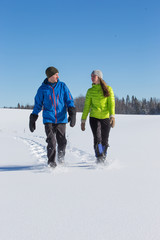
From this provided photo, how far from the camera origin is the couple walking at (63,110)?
407 cm

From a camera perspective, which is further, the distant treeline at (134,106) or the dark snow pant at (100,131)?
the distant treeline at (134,106)

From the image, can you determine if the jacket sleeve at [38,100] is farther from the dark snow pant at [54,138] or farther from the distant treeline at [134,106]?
the distant treeline at [134,106]

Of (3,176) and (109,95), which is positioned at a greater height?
(109,95)

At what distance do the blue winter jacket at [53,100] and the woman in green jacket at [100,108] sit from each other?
49 centimetres

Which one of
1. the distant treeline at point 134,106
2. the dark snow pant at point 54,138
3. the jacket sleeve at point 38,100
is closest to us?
the dark snow pant at point 54,138

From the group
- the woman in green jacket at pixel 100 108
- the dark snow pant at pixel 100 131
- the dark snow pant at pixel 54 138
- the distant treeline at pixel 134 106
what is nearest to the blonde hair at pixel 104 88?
the woman in green jacket at pixel 100 108

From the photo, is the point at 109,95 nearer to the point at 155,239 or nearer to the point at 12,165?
the point at 12,165

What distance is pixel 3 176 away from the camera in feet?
11.7

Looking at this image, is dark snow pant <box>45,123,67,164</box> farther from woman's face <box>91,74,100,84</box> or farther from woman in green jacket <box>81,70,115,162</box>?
woman's face <box>91,74,100,84</box>

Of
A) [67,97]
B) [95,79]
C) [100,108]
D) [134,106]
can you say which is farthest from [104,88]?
[134,106]

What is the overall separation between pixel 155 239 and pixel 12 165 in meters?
3.41

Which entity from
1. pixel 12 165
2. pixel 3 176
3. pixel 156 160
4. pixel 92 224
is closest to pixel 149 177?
pixel 156 160

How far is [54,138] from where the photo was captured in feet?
13.4

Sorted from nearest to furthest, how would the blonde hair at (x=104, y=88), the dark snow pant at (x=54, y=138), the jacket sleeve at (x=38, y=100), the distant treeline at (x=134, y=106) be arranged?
the dark snow pant at (x=54, y=138) < the jacket sleeve at (x=38, y=100) < the blonde hair at (x=104, y=88) < the distant treeline at (x=134, y=106)
